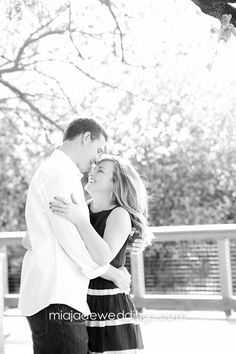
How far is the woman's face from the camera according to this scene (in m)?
2.96

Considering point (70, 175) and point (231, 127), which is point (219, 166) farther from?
point (70, 175)

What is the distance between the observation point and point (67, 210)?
7.87ft

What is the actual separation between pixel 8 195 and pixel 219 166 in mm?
5010

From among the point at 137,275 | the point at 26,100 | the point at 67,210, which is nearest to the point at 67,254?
the point at 67,210

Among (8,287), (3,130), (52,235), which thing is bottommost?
(8,287)

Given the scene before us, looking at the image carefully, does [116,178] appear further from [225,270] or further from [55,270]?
[225,270]

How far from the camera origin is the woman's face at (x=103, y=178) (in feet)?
9.73

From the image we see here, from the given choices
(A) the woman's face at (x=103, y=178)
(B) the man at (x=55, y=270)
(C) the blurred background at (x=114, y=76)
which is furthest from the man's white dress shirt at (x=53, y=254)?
(C) the blurred background at (x=114, y=76)

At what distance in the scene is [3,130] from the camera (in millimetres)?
12258

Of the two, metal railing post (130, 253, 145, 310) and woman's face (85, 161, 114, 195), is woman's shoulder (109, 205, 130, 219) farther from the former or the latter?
metal railing post (130, 253, 145, 310)

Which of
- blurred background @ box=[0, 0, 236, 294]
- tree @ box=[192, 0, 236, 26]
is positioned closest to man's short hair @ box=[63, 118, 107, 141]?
tree @ box=[192, 0, 236, 26]

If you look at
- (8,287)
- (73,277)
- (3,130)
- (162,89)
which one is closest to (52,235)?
(73,277)

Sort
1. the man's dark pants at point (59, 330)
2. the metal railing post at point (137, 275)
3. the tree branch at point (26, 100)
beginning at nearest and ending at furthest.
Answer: the man's dark pants at point (59, 330) → the metal railing post at point (137, 275) → the tree branch at point (26, 100)

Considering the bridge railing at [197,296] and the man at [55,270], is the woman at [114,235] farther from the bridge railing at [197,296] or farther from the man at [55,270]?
the bridge railing at [197,296]
